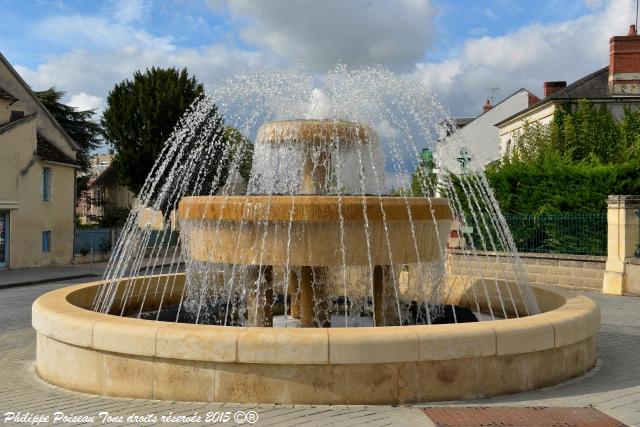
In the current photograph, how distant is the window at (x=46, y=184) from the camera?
2816cm

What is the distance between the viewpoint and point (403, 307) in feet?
36.6

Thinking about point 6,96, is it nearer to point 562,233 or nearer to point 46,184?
point 46,184

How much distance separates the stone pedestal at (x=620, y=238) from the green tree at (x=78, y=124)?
36.9 meters

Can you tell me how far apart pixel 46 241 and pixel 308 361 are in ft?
85.7

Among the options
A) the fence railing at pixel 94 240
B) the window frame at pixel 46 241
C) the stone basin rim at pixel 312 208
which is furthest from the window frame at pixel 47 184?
the stone basin rim at pixel 312 208

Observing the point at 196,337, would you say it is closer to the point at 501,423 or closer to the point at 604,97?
the point at 501,423

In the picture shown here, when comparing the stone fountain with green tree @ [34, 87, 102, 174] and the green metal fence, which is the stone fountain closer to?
the green metal fence

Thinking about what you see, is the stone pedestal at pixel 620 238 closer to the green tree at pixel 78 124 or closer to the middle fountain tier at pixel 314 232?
the middle fountain tier at pixel 314 232

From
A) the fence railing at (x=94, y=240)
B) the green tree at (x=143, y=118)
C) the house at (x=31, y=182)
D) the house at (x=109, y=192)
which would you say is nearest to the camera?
the house at (x=31, y=182)

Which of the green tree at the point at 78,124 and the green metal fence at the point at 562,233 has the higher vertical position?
the green tree at the point at 78,124

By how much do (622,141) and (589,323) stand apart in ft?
77.6

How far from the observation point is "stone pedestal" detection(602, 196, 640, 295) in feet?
Result: 52.8

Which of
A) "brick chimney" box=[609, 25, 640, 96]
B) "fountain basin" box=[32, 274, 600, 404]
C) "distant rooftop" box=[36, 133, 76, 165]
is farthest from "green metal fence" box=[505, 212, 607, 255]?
"distant rooftop" box=[36, 133, 76, 165]

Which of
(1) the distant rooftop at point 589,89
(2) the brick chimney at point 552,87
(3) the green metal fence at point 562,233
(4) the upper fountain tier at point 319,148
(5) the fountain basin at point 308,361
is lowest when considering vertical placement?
(5) the fountain basin at point 308,361
